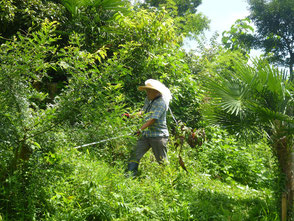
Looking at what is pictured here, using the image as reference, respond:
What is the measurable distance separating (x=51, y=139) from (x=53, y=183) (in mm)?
488

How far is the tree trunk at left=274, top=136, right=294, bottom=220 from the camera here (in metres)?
4.14

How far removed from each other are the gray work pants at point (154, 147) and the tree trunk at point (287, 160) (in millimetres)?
1802

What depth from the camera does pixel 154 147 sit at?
17.0 feet

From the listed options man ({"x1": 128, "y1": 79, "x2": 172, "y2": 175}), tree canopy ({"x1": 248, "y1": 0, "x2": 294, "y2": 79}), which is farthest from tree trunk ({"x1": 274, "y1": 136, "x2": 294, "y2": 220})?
tree canopy ({"x1": 248, "y1": 0, "x2": 294, "y2": 79})

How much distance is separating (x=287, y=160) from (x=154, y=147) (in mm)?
2097

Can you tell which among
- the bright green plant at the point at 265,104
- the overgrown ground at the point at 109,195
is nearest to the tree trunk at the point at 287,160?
the bright green plant at the point at 265,104

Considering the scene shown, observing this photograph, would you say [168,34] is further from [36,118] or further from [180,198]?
[36,118]

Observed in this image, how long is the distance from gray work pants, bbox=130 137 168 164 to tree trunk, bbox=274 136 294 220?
1802 millimetres

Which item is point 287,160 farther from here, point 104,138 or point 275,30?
point 275,30

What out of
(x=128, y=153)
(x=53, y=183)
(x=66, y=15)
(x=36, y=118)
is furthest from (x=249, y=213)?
(x=66, y=15)

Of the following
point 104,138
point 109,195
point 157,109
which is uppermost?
point 157,109

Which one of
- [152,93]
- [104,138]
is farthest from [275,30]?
[104,138]

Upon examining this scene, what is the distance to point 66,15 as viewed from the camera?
7551mm

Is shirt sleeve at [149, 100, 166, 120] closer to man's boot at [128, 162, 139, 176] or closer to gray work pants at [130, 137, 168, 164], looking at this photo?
gray work pants at [130, 137, 168, 164]
